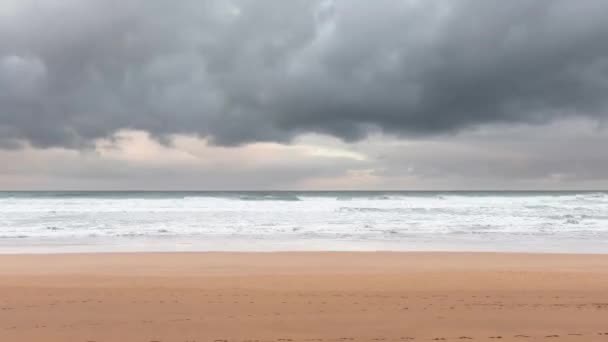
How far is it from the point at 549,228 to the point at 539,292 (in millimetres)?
14267

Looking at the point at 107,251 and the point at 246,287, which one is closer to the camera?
the point at 246,287

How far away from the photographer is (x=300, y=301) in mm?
6992

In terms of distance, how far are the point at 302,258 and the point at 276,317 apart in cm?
558

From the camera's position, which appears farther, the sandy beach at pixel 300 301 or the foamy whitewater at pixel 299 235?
the foamy whitewater at pixel 299 235

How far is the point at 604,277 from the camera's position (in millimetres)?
9180

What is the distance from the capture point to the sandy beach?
559 centimetres

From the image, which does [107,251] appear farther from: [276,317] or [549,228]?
[549,228]

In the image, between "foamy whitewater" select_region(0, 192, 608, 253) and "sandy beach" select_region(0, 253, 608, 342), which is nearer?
"sandy beach" select_region(0, 253, 608, 342)

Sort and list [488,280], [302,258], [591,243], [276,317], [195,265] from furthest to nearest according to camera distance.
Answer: [591,243] → [302,258] → [195,265] → [488,280] → [276,317]

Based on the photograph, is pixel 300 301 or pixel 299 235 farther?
pixel 299 235

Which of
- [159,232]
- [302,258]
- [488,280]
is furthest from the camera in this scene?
[159,232]

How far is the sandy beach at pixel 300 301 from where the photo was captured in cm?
559

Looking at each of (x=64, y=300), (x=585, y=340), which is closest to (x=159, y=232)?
(x=64, y=300)

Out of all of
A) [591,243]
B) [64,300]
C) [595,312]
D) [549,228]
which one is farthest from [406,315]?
[549,228]
